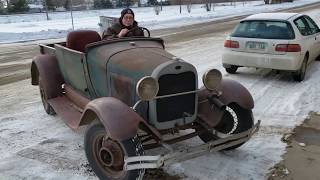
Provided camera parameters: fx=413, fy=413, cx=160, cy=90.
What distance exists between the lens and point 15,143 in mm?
5820

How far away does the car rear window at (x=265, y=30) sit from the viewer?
8875 millimetres

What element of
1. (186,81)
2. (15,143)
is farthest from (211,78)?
(15,143)

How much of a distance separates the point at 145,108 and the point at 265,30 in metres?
5.33

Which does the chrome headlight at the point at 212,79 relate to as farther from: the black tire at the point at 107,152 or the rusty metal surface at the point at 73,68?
the rusty metal surface at the point at 73,68

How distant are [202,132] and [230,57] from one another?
4.79 metres

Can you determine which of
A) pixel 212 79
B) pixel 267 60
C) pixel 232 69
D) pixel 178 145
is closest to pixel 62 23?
pixel 232 69

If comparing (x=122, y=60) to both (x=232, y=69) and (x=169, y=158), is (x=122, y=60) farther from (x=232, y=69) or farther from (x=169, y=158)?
(x=232, y=69)

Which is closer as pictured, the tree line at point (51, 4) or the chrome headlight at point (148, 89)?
the chrome headlight at point (148, 89)

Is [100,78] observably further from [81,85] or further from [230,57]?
[230,57]

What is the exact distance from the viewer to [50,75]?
6.78 meters

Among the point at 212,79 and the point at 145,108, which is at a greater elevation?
the point at 212,79

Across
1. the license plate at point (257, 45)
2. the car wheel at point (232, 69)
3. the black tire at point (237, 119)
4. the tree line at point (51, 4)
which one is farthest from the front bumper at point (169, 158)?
the tree line at point (51, 4)

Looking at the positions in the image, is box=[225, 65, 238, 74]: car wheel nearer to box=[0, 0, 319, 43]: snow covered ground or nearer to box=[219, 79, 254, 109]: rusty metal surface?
box=[219, 79, 254, 109]: rusty metal surface

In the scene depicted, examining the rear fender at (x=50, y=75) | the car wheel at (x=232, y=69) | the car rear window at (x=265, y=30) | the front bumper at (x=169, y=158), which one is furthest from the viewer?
the car wheel at (x=232, y=69)
